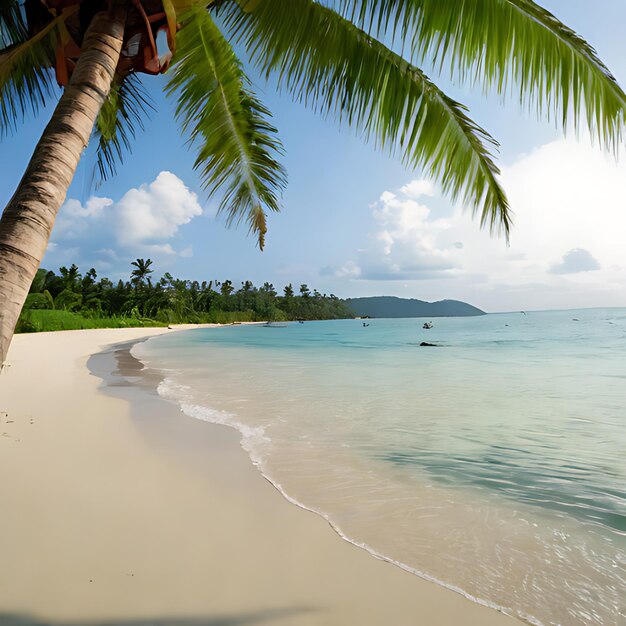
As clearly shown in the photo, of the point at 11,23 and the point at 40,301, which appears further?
the point at 40,301

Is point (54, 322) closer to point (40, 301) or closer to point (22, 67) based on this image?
point (40, 301)

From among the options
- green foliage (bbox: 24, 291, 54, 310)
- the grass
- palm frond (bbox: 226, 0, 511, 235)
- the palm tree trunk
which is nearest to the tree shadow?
the palm tree trunk

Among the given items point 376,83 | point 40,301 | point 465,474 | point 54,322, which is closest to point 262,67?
point 376,83

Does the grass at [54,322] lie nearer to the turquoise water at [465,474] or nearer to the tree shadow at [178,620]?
the turquoise water at [465,474]

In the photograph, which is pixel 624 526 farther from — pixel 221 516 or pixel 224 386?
pixel 224 386

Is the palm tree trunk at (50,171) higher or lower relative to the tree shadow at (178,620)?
higher

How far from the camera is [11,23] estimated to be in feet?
15.2

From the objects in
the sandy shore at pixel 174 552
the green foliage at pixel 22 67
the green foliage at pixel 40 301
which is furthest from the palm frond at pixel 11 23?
the green foliage at pixel 40 301

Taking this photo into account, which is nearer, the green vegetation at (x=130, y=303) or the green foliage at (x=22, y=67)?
the green foliage at (x=22, y=67)

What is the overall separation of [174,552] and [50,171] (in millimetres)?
1792

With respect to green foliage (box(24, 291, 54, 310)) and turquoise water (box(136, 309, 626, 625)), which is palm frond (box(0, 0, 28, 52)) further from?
green foliage (box(24, 291, 54, 310))

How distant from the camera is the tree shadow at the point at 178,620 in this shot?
1473 mm

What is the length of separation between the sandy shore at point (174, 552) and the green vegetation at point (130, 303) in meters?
21.2

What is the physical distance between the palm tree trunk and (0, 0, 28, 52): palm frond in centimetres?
260
